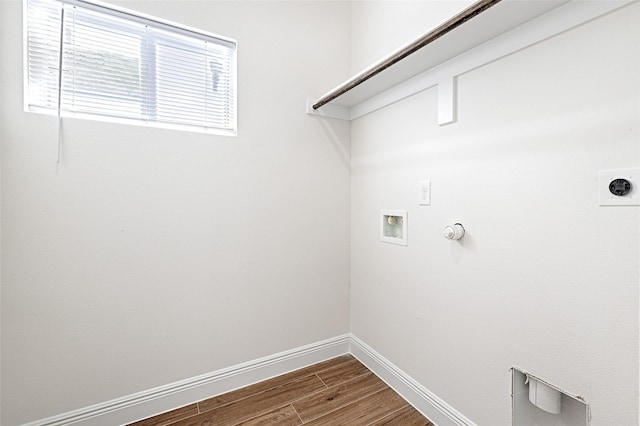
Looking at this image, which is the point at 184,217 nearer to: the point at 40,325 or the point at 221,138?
the point at 221,138

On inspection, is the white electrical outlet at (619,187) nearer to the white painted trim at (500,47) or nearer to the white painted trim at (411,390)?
the white painted trim at (500,47)

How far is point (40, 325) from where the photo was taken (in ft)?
4.18

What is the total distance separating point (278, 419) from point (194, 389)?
1.77ft

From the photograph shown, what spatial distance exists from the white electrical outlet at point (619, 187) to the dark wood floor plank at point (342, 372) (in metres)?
1.65

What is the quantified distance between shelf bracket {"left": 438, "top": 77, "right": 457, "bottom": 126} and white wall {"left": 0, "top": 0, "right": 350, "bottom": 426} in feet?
2.68

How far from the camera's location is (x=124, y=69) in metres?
1.44

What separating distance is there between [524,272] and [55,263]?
211 cm

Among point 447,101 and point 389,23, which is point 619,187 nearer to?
point 447,101

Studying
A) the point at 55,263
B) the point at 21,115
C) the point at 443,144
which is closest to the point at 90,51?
the point at 21,115

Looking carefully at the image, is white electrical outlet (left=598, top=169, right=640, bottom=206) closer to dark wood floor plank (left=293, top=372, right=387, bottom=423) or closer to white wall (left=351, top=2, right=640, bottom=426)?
white wall (left=351, top=2, right=640, bottom=426)

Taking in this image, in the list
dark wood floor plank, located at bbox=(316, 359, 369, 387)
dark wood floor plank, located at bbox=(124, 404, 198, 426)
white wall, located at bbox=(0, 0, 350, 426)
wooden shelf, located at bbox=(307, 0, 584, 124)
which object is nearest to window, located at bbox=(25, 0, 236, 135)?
white wall, located at bbox=(0, 0, 350, 426)

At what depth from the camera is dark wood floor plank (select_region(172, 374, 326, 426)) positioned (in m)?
1.47

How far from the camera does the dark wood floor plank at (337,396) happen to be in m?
1.53

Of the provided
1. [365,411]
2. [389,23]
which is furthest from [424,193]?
[365,411]
